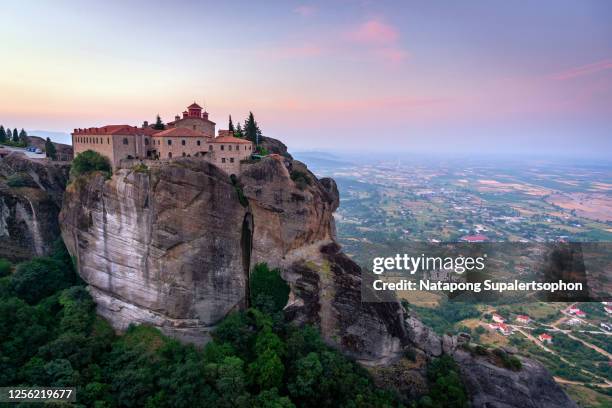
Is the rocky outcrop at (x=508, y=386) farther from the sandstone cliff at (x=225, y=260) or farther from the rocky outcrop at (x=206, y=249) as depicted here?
the rocky outcrop at (x=206, y=249)

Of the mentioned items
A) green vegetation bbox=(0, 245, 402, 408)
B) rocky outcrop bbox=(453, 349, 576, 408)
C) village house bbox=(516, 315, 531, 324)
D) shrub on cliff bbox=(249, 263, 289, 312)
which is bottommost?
village house bbox=(516, 315, 531, 324)

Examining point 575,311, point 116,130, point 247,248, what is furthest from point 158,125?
point 575,311

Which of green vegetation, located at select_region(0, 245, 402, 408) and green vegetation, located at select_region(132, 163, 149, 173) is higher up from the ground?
green vegetation, located at select_region(132, 163, 149, 173)

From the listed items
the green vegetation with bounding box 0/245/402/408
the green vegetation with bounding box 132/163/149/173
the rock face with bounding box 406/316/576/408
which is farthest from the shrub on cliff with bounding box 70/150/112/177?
the rock face with bounding box 406/316/576/408

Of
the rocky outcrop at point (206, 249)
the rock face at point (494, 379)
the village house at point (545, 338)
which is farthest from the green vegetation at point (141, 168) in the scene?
the village house at point (545, 338)

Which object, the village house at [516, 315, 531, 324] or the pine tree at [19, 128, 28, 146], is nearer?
the pine tree at [19, 128, 28, 146]

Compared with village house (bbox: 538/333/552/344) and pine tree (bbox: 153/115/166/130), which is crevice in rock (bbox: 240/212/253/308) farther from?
village house (bbox: 538/333/552/344)

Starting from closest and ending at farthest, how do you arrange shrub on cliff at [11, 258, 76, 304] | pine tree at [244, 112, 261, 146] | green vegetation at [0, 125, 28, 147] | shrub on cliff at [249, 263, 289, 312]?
shrub on cliff at [11, 258, 76, 304] < shrub on cliff at [249, 263, 289, 312] < pine tree at [244, 112, 261, 146] < green vegetation at [0, 125, 28, 147]
